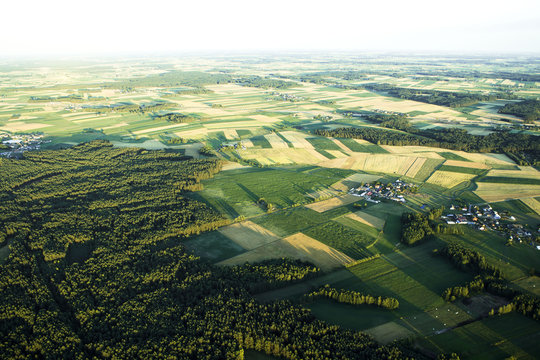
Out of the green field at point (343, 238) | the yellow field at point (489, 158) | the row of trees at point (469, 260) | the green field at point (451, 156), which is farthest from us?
the green field at point (451, 156)

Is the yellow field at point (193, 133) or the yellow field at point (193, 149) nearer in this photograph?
the yellow field at point (193, 149)

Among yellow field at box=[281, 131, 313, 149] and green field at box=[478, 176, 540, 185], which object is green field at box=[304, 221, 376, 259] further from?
yellow field at box=[281, 131, 313, 149]

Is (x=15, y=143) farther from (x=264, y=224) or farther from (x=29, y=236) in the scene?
(x=264, y=224)

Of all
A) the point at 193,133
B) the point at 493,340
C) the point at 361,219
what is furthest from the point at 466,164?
the point at 193,133

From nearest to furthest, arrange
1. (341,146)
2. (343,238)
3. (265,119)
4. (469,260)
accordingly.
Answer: (469,260), (343,238), (341,146), (265,119)

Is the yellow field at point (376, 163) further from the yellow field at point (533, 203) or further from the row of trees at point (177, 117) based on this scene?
the row of trees at point (177, 117)

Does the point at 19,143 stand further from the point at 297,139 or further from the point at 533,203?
the point at 533,203

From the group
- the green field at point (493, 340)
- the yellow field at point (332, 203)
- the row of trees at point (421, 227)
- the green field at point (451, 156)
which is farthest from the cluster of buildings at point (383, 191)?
the green field at point (493, 340)
